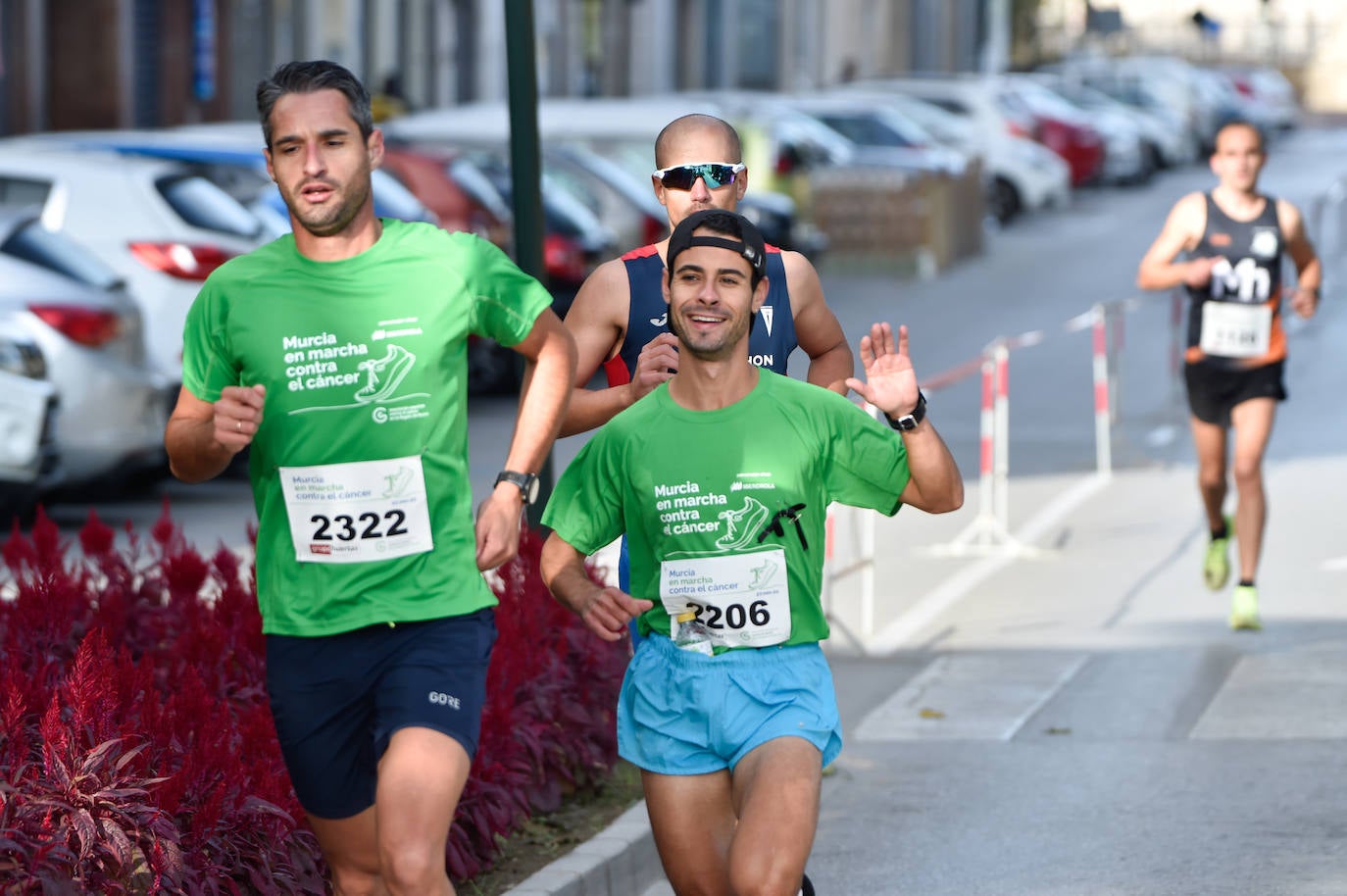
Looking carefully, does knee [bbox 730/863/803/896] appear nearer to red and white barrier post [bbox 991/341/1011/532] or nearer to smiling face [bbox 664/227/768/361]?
smiling face [bbox 664/227/768/361]

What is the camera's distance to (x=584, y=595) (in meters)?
4.82

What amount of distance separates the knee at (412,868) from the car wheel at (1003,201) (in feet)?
113

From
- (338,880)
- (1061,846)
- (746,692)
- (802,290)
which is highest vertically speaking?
(802,290)

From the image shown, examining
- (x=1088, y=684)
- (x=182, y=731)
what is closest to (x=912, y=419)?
(x=182, y=731)

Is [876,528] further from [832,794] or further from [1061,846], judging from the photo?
[1061,846]

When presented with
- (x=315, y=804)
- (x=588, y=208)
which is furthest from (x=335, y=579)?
(x=588, y=208)

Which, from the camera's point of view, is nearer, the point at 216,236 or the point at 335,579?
the point at 335,579

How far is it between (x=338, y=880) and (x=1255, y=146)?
21.2ft

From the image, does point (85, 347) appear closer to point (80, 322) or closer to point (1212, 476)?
point (80, 322)

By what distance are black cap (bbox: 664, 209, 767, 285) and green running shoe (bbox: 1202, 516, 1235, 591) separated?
20.4ft

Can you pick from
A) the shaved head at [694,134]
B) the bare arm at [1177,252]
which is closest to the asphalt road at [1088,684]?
the bare arm at [1177,252]

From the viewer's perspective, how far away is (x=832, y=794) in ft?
25.8

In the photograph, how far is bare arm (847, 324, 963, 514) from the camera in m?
4.72

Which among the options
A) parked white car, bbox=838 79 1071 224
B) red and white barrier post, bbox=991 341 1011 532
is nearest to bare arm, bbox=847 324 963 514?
red and white barrier post, bbox=991 341 1011 532
